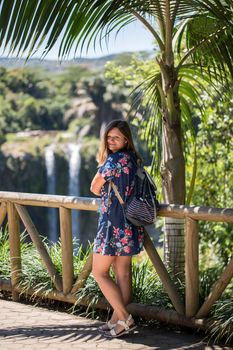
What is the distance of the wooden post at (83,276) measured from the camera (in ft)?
19.0

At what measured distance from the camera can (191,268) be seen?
5.09m

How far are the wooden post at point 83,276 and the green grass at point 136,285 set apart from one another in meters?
0.04

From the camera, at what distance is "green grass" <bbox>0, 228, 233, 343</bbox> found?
4.90 metres

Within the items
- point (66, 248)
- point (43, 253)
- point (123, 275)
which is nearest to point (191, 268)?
point (123, 275)

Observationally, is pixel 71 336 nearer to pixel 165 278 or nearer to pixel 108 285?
pixel 108 285

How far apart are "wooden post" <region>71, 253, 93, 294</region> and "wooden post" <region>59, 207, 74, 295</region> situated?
12 cm

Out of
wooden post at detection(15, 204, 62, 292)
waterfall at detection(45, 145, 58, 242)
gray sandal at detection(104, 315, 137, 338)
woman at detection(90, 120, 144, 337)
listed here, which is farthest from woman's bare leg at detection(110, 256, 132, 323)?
waterfall at detection(45, 145, 58, 242)

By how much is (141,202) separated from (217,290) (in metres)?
0.81

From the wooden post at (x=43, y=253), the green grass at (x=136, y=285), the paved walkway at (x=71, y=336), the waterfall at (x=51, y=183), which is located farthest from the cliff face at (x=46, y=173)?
the paved walkway at (x=71, y=336)

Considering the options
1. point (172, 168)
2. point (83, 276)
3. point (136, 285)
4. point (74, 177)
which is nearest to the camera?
point (172, 168)

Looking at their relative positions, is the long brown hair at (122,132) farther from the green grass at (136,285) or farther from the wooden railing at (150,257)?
the green grass at (136,285)

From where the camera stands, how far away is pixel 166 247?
5.77m

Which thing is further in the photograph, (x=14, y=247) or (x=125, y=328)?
(x=14, y=247)

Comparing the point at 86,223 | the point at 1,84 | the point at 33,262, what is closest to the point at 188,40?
the point at 33,262
